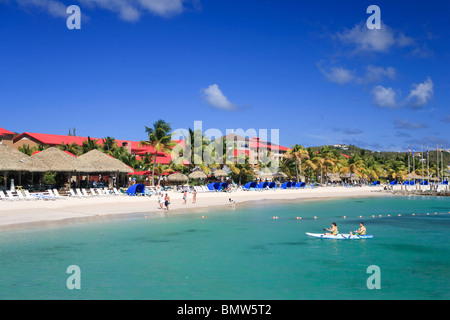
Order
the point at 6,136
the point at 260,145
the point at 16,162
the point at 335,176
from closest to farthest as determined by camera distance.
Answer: the point at 16,162 < the point at 6,136 < the point at 335,176 < the point at 260,145

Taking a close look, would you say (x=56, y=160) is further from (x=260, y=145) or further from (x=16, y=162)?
(x=260, y=145)

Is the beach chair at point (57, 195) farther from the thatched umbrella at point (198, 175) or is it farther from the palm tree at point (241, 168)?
the palm tree at point (241, 168)

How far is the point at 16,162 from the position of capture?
31312mm

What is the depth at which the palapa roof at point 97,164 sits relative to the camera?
37.4 meters

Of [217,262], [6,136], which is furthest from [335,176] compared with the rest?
[217,262]

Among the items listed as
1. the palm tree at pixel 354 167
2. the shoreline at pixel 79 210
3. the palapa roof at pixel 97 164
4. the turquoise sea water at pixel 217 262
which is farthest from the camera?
the palm tree at pixel 354 167

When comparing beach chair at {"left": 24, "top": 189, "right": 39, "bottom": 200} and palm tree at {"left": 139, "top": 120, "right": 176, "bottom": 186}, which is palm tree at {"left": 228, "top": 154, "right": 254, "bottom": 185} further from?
beach chair at {"left": 24, "top": 189, "right": 39, "bottom": 200}

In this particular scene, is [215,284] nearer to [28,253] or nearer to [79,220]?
[28,253]

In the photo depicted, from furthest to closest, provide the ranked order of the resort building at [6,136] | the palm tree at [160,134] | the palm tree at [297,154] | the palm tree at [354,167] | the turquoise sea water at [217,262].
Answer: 1. the palm tree at [354,167]
2. the palm tree at [297,154]
3. the resort building at [6,136]
4. the palm tree at [160,134]
5. the turquoise sea water at [217,262]

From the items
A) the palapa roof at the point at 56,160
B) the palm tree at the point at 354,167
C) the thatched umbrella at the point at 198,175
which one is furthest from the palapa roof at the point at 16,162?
the palm tree at the point at 354,167

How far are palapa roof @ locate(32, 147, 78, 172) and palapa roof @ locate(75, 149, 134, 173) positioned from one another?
0.76 metres

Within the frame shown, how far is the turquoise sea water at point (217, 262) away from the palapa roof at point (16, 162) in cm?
1319

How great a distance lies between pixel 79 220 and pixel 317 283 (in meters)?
15.5

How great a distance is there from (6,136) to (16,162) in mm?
38974
